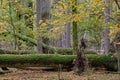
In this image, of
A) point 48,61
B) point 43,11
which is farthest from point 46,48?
point 48,61

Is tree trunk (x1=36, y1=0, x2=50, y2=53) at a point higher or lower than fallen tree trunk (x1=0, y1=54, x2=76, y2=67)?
higher

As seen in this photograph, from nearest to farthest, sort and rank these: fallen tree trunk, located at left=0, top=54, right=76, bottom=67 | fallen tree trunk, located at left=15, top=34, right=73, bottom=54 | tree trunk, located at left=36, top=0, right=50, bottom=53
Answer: fallen tree trunk, located at left=0, top=54, right=76, bottom=67 < tree trunk, located at left=36, top=0, right=50, bottom=53 < fallen tree trunk, located at left=15, top=34, right=73, bottom=54

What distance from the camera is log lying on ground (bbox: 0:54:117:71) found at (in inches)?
545

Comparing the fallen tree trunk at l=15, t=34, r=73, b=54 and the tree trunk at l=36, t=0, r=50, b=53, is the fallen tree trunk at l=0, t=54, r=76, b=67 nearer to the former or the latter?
the tree trunk at l=36, t=0, r=50, b=53

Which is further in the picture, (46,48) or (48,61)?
(46,48)

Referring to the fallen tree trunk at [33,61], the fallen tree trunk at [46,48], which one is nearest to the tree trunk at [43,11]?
the fallen tree trunk at [46,48]

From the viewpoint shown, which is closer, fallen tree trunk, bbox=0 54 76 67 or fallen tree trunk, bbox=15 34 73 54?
fallen tree trunk, bbox=0 54 76 67

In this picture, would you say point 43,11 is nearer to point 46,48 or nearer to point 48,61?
point 46,48

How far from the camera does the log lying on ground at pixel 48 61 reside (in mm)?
13844

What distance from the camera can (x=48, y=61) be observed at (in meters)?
13.9

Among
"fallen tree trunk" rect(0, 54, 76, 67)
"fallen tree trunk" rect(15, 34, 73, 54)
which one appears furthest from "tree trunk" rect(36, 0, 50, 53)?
"fallen tree trunk" rect(0, 54, 76, 67)

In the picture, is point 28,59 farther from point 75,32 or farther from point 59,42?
point 59,42

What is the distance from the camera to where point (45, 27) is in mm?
18156

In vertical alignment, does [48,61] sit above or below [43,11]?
below
